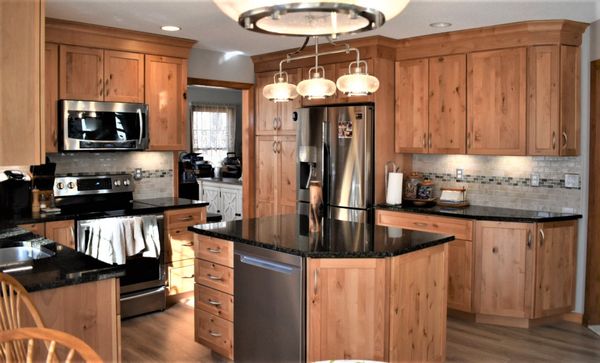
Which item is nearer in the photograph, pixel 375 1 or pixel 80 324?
pixel 375 1

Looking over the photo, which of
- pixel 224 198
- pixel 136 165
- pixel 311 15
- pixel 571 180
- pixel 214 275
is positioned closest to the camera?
pixel 311 15

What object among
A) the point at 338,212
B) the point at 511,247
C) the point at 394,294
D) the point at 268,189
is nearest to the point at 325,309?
the point at 394,294

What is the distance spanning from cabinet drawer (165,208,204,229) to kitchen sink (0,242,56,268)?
76.9 inches

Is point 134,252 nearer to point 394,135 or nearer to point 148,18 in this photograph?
point 148,18

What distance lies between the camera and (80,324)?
2.51 meters

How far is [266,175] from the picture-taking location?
20.7 ft

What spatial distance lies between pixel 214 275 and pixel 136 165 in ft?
7.06

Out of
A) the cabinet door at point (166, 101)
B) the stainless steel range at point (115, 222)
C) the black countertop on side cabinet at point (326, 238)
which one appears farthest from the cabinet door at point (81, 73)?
the black countertop on side cabinet at point (326, 238)

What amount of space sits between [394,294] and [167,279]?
257cm

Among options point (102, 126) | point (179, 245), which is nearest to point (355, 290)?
point (179, 245)

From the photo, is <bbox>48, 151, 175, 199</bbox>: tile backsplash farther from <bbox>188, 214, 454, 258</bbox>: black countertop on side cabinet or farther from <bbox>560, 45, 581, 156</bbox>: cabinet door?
<bbox>560, 45, 581, 156</bbox>: cabinet door

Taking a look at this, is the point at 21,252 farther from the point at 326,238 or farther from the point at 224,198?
the point at 224,198

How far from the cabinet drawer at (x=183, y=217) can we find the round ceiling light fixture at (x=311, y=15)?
→ 3.82m

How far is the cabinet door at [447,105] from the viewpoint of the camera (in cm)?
494
